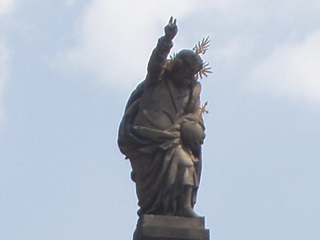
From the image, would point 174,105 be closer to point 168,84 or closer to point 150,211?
point 168,84

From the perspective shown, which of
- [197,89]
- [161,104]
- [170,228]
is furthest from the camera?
[197,89]

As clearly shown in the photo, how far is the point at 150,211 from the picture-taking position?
23.1 meters

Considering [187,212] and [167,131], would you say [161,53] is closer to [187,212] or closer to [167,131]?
[167,131]

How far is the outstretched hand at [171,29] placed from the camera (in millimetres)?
22984

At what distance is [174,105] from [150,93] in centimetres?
45

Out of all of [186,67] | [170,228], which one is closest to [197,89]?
[186,67]

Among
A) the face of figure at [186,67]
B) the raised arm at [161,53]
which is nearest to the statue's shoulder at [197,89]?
the face of figure at [186,67]

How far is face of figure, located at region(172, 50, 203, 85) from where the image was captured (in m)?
23.6

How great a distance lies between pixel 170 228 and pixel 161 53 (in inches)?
113

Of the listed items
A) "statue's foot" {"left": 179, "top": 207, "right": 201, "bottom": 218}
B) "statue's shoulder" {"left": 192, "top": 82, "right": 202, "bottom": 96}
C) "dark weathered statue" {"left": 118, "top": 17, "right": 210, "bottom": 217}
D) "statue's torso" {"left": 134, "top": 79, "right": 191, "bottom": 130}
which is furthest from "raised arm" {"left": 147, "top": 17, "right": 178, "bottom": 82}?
"statue's foot" {"left": 179, "top": 207, "right": 201, "bottom": 218}

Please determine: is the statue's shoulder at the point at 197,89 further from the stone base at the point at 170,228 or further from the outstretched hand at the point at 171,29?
the stone base at the point at 170,228

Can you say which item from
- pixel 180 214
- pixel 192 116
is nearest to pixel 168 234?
pixel 180 214

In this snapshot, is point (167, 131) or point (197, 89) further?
point (197, 89)

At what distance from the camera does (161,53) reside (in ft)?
76.4
